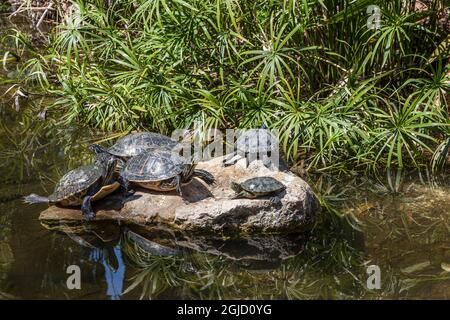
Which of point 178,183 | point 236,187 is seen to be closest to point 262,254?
point 236,187

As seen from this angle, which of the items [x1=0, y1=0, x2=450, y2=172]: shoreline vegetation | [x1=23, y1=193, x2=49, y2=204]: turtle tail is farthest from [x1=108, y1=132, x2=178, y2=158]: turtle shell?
[x1=23, y1=193, x2=49, y2=204]: turtle tail

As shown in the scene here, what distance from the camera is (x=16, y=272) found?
4352 mm

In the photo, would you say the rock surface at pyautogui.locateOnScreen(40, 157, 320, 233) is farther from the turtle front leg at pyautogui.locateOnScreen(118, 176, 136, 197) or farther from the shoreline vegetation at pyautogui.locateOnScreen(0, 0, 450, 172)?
the shoreline vegetation at pyautogui.locateOnScreen(0, 0, 450, 172)

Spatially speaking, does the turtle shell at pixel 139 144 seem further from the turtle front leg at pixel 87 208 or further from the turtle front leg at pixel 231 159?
the turtle front leg at pixel 87 208

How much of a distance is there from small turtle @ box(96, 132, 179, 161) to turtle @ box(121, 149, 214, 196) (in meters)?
0.62

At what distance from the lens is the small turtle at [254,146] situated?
213 inches

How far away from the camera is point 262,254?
463 centimetres

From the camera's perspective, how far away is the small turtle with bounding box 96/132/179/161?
584cm

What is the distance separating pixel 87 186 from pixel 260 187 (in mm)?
1318

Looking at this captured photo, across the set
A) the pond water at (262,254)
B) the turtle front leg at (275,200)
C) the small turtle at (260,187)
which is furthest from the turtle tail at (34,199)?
the turtle front leg at (275,200)

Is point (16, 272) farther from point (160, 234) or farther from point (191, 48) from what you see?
point (191, 48)

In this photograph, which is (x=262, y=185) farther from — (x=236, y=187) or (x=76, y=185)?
(x=76, y=185)
